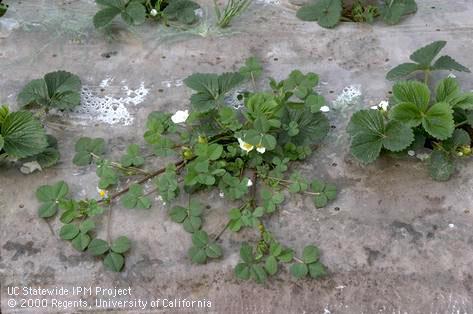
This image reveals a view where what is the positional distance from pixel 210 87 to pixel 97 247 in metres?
0.67

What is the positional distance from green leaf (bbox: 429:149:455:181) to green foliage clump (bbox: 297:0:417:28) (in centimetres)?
82

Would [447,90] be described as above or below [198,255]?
above

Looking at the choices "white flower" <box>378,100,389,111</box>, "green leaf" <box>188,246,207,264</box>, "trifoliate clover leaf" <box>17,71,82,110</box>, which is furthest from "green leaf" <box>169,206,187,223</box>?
"white flower" <box>378,100,389,111</box>

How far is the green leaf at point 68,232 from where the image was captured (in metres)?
1.73

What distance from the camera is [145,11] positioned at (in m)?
2.50

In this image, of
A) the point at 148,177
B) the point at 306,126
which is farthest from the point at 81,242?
the point at 306,126

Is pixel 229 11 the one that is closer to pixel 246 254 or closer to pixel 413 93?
pixel 413 93

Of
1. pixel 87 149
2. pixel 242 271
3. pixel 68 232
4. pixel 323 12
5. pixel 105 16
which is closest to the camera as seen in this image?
pixel 242 271

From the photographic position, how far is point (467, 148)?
188 centimetres

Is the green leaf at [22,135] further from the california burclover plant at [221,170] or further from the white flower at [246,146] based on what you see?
the white flower at [246,146]

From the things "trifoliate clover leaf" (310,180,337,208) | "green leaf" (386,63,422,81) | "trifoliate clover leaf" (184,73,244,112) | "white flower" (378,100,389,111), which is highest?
"green leaf" (386,63,422,81)

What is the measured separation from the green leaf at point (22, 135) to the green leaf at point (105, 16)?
664 mm

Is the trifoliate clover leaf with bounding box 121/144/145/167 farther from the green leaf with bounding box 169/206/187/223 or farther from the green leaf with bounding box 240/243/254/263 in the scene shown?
the green leaf with bounding box 240/243/254/263

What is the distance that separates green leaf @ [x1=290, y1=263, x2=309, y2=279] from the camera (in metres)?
1.63
